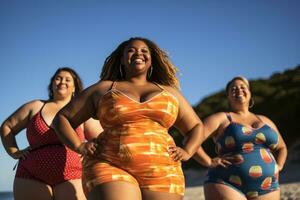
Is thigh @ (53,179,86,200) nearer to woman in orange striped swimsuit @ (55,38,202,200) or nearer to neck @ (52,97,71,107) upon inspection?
neck @ (52,97,71,107)

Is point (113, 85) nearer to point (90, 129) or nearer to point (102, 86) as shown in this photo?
point (102, 86)

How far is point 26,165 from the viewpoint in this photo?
4.14 meters

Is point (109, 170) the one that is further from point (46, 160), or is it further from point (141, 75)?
point (46, 160)

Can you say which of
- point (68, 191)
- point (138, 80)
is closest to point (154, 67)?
point (138, 80)

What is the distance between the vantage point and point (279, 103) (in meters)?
24.8

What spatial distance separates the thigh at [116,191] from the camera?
8.71 ft

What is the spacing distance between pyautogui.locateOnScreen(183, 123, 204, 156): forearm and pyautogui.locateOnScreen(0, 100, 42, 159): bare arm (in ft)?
5.82

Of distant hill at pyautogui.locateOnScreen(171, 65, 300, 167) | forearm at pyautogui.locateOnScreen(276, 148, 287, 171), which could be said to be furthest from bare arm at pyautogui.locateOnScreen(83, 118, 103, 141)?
distant hill at pyautogui.locateOnScreen(171, 65, 300, 167)

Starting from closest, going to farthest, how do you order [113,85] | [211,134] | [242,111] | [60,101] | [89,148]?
[89,148], [113,85], [60,101], [211,134], [242,111]

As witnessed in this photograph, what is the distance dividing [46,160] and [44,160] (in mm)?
18

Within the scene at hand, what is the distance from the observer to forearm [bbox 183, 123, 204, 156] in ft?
10.7

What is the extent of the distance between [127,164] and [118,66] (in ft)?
3.15

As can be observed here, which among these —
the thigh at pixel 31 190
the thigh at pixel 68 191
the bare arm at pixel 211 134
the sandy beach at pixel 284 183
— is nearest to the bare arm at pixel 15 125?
the thigh at pixel 31 190

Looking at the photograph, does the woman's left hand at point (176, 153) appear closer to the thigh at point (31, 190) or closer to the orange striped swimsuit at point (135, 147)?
the orange striped swimsuit at point (135, 147)
